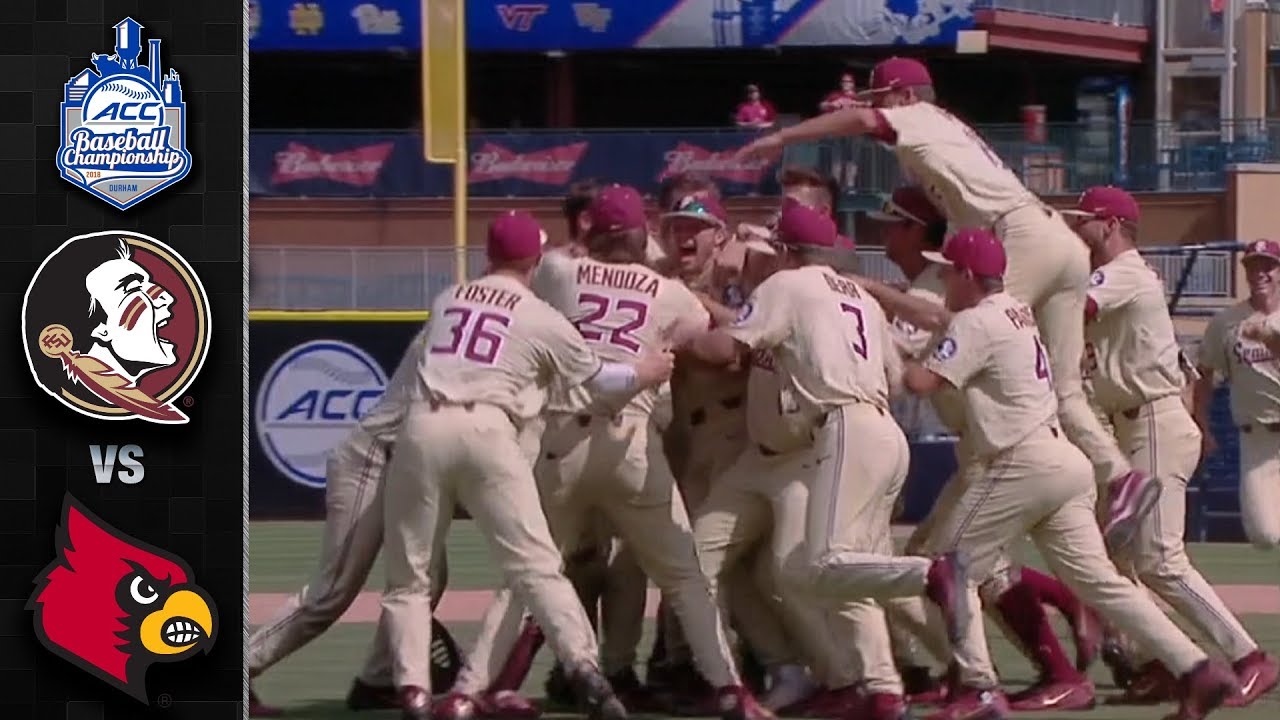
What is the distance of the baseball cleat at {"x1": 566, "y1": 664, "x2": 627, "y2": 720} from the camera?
1037 cm

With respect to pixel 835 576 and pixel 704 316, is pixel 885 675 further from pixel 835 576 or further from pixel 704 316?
pixel 704 316

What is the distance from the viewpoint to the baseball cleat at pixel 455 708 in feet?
35.4

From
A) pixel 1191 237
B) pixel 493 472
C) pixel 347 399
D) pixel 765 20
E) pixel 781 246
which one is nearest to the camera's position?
pixel 493 472

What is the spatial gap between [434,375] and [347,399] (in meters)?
10.3

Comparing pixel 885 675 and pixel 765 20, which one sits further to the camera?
pixel 765 20

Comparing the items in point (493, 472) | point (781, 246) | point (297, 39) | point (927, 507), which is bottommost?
point (927, 507)

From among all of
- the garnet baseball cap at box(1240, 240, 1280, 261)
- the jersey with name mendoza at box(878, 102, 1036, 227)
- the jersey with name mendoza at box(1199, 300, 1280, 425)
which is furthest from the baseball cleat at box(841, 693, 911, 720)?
the jersey with name mendoza at box(1199, 300, 1280, 425)

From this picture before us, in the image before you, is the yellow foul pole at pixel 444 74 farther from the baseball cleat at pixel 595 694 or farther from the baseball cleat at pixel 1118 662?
the baseball cleat at pixel 595 694

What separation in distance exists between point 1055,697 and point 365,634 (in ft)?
14.1

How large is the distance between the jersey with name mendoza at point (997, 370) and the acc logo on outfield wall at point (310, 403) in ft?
33.7

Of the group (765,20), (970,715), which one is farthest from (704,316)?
(765,20)

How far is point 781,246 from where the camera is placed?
11.3 meters

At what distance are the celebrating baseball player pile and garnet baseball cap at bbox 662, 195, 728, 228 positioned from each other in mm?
25

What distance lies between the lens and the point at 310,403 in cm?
2086
